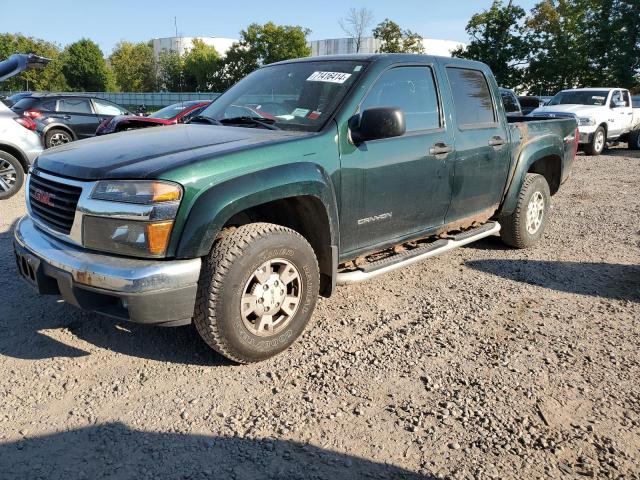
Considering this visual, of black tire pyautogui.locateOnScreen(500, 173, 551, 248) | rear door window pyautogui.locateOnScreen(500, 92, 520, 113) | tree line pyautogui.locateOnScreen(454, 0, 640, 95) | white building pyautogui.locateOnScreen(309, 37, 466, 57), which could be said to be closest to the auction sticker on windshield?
black tire pyautogui.locateOnScreen(500, 173, 551, 248)

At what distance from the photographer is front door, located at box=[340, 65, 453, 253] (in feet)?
11.3

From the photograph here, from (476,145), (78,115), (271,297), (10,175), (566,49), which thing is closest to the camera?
(271,297)

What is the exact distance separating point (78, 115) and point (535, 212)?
446 inches

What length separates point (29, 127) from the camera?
27.6 ft

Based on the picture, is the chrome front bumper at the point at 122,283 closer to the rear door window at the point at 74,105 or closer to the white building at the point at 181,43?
the rear door window at the point at 74,105

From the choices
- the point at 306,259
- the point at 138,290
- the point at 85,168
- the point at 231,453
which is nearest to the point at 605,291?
the point at 306,259

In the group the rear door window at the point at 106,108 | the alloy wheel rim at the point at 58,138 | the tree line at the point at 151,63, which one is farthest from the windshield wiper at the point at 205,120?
the tree line at the point at 151,63

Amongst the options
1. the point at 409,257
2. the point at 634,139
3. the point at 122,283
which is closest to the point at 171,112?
the point at 409,257

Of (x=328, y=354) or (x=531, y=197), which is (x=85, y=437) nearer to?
(x=328, y=354)

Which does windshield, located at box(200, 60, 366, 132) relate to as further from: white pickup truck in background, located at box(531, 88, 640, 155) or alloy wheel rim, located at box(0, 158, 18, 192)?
white pickup truck in background, located at box(531, 88, 640, 155)

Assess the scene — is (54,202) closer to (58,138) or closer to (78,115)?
(58,138)

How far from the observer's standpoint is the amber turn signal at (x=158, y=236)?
263 centimetres

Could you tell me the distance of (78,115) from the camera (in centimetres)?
1288

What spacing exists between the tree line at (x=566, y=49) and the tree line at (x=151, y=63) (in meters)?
16.3
